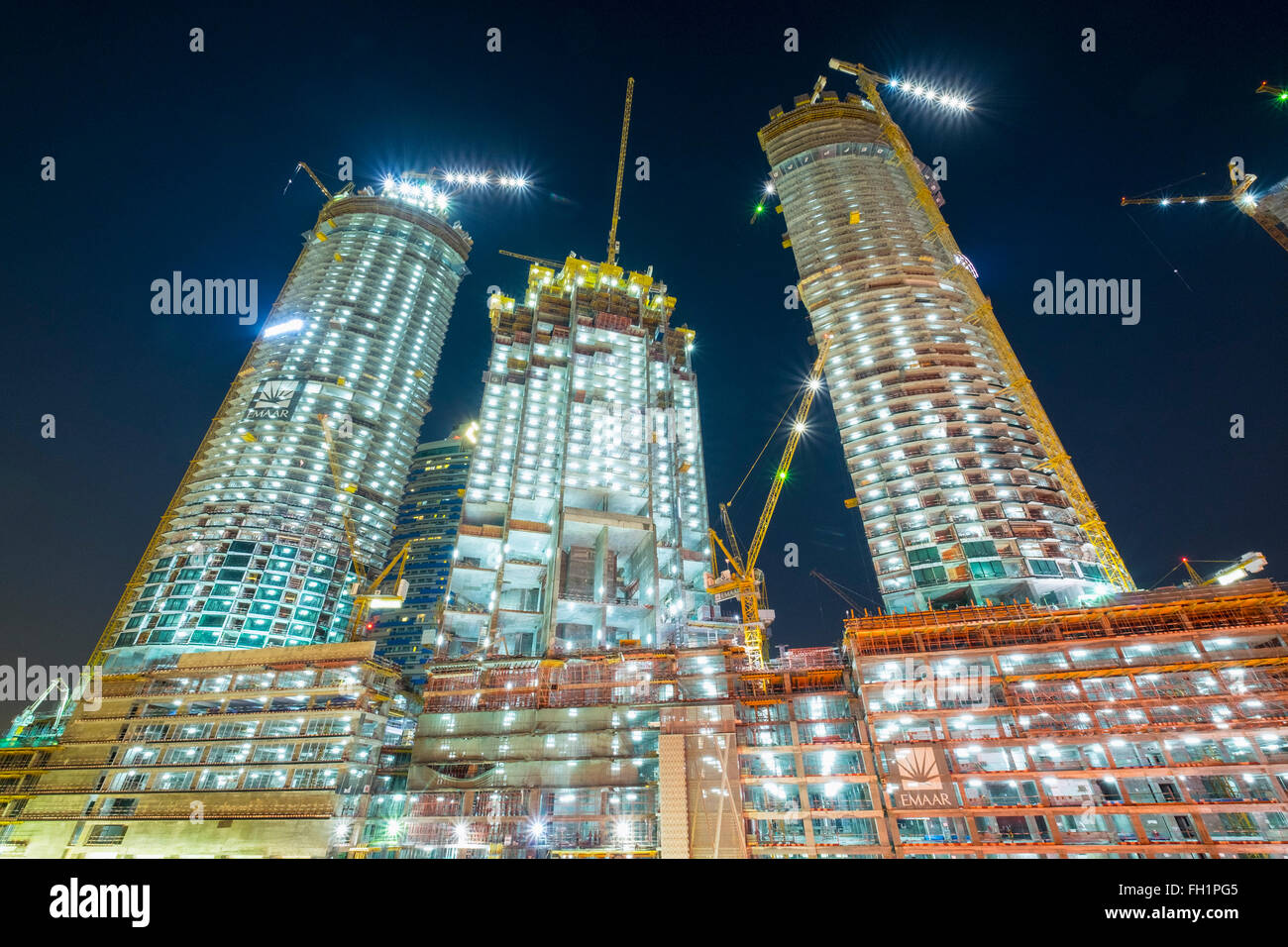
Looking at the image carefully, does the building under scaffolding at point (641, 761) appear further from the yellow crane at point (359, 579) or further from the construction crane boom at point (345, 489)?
the construction crane boom at point (345, 489)

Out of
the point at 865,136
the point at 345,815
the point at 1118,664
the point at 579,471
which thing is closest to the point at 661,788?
the point at 345,815

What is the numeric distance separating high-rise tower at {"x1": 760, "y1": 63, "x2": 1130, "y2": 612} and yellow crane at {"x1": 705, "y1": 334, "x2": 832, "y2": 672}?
1299cm

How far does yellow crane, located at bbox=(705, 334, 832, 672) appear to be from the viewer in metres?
94.8

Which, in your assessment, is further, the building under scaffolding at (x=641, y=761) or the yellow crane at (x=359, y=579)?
the yellow crane at (x=359, y=579)

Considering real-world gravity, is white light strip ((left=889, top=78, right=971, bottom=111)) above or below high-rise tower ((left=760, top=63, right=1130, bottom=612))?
above

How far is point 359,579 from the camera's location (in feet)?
389

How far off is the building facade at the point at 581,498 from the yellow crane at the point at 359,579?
13.7m

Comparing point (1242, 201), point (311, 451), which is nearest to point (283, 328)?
point (311, 451)

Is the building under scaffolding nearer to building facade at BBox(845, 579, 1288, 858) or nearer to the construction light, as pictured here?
building facade at BBox(845, 579, 1288, 858)

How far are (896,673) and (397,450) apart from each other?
115369mm

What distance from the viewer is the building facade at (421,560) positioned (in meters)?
160

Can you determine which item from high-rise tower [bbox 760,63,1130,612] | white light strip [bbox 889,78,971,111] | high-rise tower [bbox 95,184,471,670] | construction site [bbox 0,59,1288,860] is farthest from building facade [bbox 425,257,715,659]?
white light strip [bbox 889,78,971,111]
